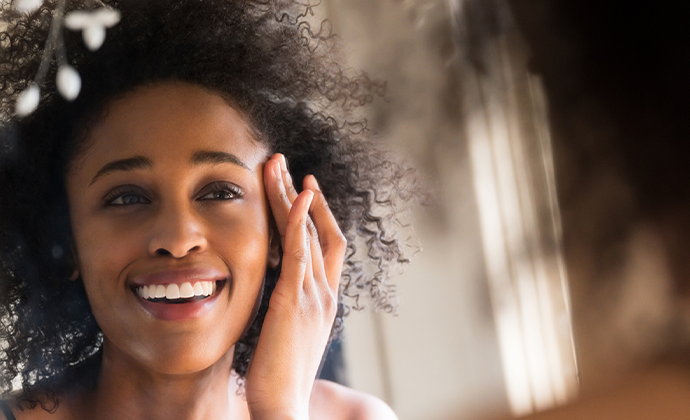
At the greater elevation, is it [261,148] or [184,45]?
[184,45]

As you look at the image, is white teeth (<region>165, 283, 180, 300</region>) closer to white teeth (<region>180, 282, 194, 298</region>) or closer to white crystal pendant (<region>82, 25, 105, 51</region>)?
white teeth (<region>180, 282, 194, 298</region>)

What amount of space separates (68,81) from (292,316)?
32 centimetres

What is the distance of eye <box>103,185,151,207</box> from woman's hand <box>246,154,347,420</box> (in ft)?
0.43

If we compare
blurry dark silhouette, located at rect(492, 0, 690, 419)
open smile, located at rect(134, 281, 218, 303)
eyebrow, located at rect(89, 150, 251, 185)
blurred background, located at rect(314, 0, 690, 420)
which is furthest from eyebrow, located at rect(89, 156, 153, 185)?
blurry dark silhouette, located at rect(492, 0, 690, 419)

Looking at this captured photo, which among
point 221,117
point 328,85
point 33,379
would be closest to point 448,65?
point 328,85

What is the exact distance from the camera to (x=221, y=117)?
23.7 inches

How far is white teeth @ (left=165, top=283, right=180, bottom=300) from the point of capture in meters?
0.54

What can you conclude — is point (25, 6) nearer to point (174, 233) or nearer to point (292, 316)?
point (174, 233)

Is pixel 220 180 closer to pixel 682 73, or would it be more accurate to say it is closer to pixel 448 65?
pixel 448 65

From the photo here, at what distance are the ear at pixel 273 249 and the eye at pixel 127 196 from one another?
137 mm

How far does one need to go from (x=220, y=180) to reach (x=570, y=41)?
0.42m

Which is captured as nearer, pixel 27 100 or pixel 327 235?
pixel 27 100

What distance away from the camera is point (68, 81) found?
0.58 metres

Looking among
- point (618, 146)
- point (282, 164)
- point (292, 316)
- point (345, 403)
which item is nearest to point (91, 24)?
point (282, 164)
